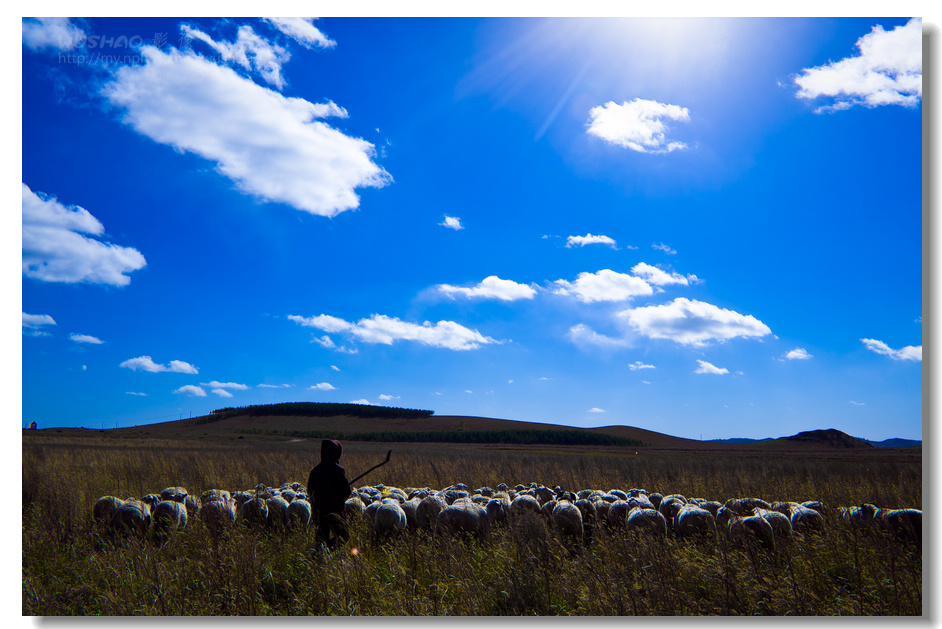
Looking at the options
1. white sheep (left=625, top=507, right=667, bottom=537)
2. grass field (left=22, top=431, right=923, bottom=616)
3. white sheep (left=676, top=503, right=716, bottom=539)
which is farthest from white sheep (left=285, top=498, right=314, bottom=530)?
white sheep (left=676, top=503, right=716, bottom=539)

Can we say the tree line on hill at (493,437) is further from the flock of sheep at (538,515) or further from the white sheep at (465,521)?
the white sheep at (465,521)

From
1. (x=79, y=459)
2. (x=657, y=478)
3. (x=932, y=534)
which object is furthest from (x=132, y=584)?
(x=79, y=459)

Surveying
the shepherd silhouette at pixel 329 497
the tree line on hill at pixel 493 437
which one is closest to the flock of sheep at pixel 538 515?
the shepherd silhouette at pixel 329 497

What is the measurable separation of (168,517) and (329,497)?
10.6ft

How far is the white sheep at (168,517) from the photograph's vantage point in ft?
25.2

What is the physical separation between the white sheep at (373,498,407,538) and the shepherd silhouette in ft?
2.50

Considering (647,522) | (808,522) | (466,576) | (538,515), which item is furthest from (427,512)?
(808,522)

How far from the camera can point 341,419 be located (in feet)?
328

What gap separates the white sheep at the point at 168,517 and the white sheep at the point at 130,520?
166 millimetres

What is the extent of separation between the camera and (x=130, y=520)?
25.1 ft

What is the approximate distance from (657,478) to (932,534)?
10.2 m
